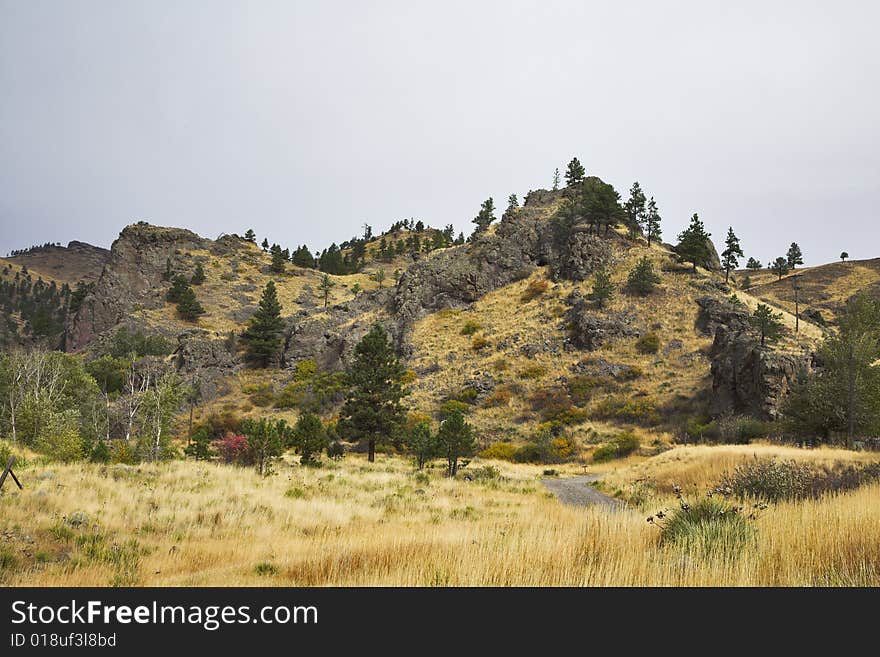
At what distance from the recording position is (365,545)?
6.31 meters

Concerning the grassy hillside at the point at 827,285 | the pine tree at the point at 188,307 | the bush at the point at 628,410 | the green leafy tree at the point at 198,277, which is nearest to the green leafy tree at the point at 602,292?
the bush at the point at 628,410

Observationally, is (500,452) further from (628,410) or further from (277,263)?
(277,263)

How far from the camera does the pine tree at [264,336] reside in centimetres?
7412

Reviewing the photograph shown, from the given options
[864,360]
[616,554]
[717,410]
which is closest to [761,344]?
[717,410]

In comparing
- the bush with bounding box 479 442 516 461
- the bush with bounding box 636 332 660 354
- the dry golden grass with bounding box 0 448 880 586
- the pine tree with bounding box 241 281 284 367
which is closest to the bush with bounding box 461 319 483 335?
the bush with bounding box 636 332 660 354

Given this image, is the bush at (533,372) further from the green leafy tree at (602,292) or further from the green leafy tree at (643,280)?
the green leafy tree at (643,280)

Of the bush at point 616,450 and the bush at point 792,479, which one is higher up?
the bush at point 792,479

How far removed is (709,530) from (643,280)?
207ft

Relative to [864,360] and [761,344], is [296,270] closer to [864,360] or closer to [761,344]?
[761,344]

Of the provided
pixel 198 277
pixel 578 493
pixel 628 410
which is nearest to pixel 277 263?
pixel 198 277

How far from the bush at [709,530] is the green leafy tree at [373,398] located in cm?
2840

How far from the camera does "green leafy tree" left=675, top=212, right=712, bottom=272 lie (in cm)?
6662

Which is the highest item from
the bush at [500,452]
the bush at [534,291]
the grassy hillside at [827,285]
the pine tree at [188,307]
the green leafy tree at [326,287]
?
the grassy hillside at [827,285]
